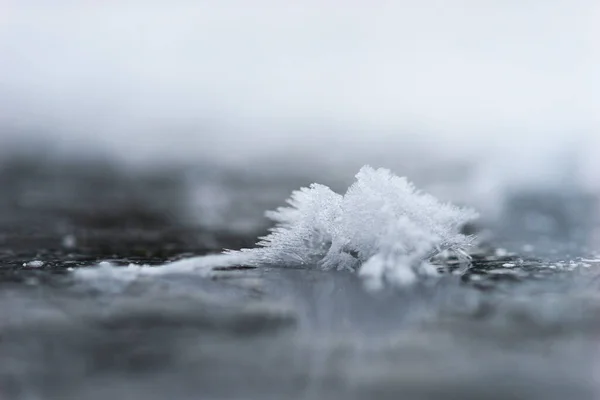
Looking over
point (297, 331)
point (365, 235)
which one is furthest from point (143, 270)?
point (297, 331)

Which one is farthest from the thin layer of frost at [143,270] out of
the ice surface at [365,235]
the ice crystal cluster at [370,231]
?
the ice crystal cluster at [370,231]

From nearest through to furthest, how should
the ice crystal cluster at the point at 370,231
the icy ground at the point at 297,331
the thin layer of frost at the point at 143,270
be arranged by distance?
the icy ground at the point at 297,331 → the ice crystal cluster at the point at 370,231 → the thin layer of frost at the point at 143,270

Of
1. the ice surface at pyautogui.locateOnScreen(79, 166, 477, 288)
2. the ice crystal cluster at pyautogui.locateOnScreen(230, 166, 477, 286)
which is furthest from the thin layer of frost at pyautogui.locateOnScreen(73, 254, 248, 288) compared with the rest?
the ice crystal cluster at pyautogui.locateOnScreen(230, 166, 477, 286)

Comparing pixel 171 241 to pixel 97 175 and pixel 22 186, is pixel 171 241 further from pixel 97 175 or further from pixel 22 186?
pixel 97 175

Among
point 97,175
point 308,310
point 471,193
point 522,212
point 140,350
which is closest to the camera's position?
point 140,350

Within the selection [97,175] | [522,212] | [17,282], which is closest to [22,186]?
[97,175]

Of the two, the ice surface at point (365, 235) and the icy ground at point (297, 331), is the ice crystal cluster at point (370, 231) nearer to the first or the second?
the ice surface at point (365, 235)

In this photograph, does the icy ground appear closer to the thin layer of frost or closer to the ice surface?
the thin layer of frost
